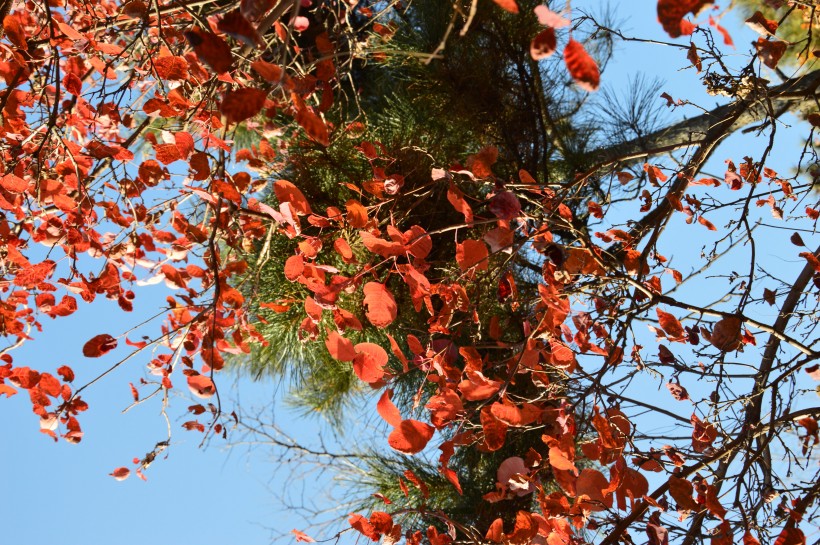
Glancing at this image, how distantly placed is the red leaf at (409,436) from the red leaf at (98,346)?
1.99 feet

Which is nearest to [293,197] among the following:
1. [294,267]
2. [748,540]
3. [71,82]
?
[294,267]

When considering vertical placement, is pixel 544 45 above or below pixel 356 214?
below

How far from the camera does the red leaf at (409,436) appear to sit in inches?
36.3

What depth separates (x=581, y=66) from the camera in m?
0.53

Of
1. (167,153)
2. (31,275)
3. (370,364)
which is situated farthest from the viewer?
(31,275)

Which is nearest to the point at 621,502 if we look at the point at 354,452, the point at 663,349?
the point at 663,349

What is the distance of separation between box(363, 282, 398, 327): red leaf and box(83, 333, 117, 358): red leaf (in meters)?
0.53

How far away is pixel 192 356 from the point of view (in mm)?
1433

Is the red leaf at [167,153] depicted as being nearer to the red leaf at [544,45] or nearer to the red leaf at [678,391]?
the red leaf at [544,45]

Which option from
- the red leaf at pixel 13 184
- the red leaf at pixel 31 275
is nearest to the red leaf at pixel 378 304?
the red leaf at pixel 13 184

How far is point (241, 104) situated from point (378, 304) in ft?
1.55

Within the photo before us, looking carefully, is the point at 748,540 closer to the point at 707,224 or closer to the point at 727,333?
the point at 727,333

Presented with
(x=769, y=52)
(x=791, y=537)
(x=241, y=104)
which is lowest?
(x=791, y=537)

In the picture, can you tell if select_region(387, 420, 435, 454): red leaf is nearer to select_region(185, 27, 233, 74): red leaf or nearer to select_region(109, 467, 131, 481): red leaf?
select_region(185, 27, 233, 74): red leaf
